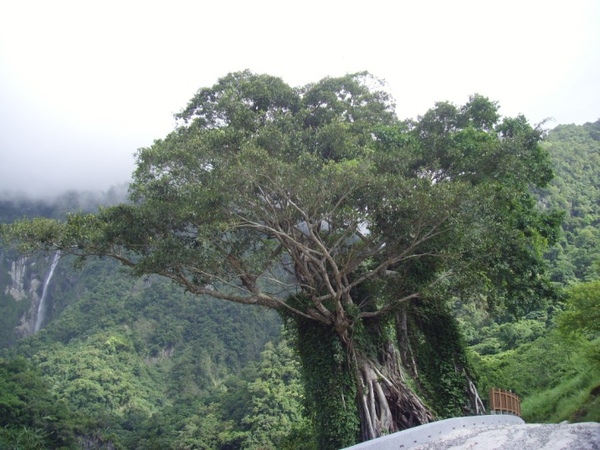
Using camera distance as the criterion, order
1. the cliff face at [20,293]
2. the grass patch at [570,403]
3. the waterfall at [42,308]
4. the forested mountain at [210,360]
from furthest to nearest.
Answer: the waterfall at [42,308] → the cliff face at [20,293] → the forested mountain at [210,360] → the grass patch at [570,403]

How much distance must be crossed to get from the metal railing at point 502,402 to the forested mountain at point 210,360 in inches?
62.9

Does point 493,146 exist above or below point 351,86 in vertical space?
below

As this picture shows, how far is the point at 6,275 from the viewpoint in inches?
3105

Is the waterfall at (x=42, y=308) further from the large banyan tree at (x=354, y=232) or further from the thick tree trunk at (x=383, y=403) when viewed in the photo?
the thick tree trunk at (x=383, y=403)

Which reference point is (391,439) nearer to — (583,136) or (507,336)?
(507,336)

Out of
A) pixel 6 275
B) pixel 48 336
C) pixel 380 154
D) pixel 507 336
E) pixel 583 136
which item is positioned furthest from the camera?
pixel 6 275

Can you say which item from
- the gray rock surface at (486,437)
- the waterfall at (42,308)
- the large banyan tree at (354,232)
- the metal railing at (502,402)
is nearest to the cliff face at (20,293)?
the waterfall at (42,308)

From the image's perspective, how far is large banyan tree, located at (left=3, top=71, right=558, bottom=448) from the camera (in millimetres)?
9156

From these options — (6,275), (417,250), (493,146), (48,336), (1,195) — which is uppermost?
(1,195)

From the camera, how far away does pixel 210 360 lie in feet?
158

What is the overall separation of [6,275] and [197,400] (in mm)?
53541

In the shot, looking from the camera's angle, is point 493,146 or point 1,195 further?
point 1,195

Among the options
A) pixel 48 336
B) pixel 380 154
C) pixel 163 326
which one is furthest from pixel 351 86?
pixel 48 336

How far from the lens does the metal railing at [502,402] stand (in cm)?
917
